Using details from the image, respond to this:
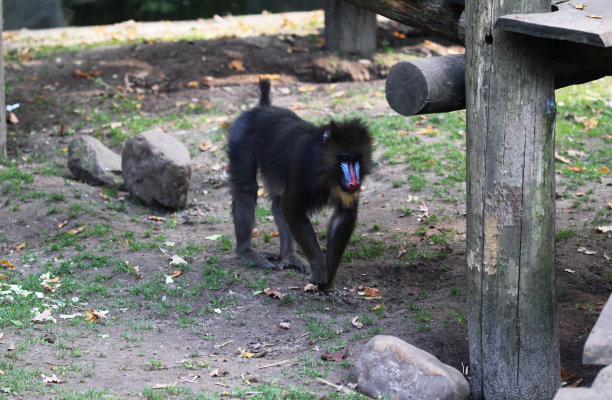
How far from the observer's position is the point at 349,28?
11.1m

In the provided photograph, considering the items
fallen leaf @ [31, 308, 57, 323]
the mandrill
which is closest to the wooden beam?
the mandrill

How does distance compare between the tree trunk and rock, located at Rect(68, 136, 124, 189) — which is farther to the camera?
the tree trunk

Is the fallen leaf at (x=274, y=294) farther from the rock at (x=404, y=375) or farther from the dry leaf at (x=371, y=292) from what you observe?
→ the rock at (x=404, y=375)

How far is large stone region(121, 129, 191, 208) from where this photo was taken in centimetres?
758

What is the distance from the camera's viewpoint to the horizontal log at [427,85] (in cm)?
415

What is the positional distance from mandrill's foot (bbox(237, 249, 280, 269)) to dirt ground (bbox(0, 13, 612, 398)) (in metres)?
0.10

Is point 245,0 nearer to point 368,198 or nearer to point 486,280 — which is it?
point 368,198

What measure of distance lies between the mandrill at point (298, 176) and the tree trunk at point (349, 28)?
15.2ft

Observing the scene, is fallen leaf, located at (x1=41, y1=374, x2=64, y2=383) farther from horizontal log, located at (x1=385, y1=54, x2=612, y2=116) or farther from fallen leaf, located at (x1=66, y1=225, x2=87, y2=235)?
fallen leaf, located at (x1=66, y1=225, x2=87, y2=235)

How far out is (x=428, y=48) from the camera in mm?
11648

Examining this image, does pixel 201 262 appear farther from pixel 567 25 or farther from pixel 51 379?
pixel 567 25

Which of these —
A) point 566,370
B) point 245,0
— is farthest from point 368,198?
point 245,0

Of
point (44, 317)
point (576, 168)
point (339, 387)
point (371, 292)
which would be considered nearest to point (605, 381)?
point (339, 387)

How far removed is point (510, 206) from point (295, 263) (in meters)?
2.80
